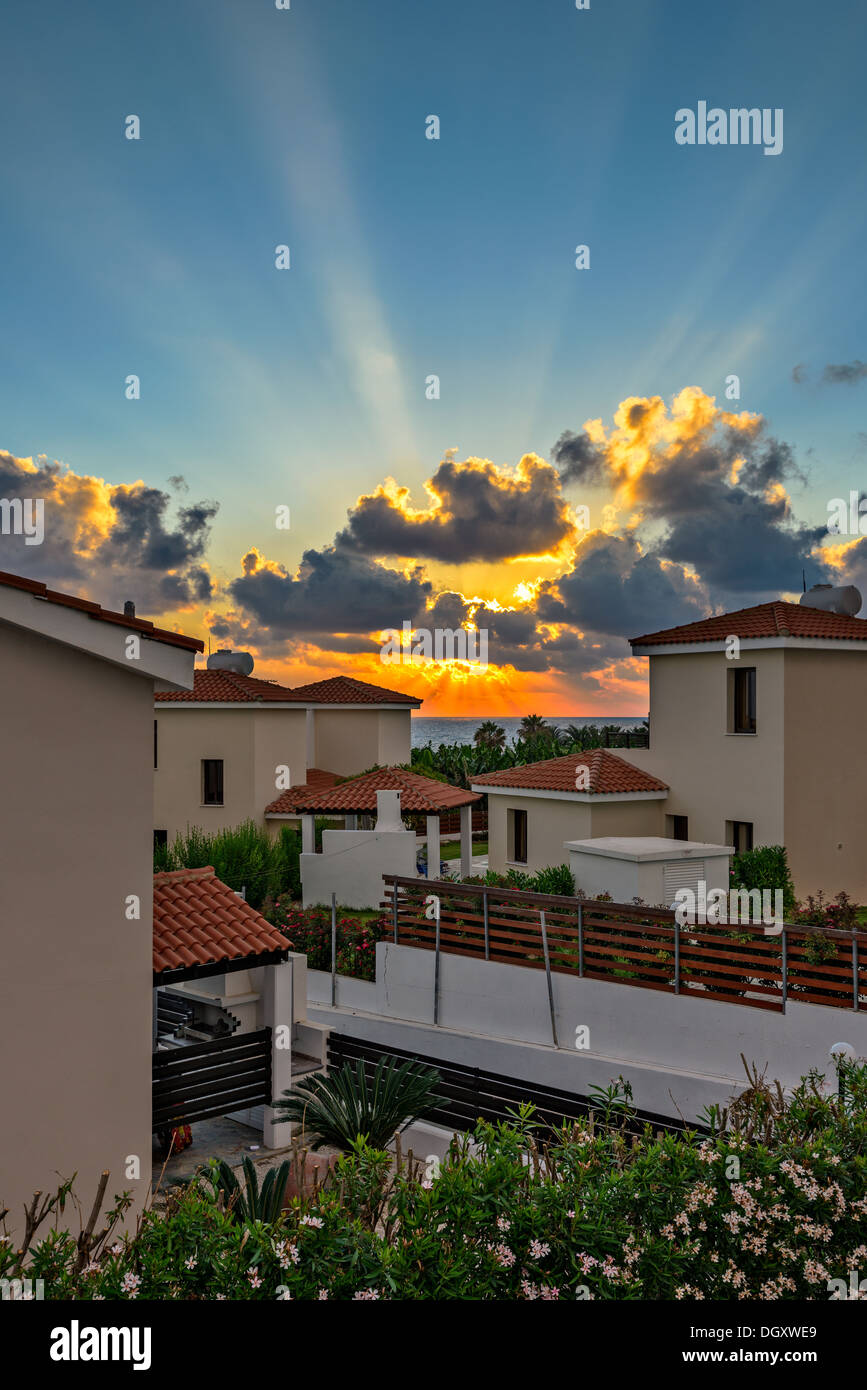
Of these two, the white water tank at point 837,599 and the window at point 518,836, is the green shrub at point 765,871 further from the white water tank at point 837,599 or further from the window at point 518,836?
the white water tank at point 837,599

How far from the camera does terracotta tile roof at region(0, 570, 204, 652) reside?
9.66m

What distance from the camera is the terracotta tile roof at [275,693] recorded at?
32938 millimetres

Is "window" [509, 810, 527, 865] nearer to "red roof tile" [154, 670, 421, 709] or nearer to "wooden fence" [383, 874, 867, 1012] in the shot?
"wooden fence" [383, 874, 867, 1012]

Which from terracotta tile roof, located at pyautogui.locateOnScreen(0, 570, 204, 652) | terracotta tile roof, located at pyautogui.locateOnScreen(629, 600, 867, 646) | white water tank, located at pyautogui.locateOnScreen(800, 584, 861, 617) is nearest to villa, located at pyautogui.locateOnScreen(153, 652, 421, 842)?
terracotta tile roof, located at pyautogui.locateOnScreen(629, 600, 867, 646)

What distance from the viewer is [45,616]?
986cm

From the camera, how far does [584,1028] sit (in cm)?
1783

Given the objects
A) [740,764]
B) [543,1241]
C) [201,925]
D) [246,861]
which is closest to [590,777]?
[740,764]

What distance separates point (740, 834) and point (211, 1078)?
1709 centimetres

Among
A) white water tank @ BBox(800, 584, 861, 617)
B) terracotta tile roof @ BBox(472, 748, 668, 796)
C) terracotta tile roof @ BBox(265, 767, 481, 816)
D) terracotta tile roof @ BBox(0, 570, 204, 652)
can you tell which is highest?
white water tank @ BBox(800, 584, 861, 617)

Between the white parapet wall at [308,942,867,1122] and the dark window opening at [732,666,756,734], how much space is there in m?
10.2

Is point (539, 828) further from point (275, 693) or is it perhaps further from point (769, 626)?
point (275, 693)

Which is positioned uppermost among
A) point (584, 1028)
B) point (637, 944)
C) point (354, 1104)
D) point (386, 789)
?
point (386, 789)

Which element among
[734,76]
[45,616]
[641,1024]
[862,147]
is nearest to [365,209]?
[734,76]
